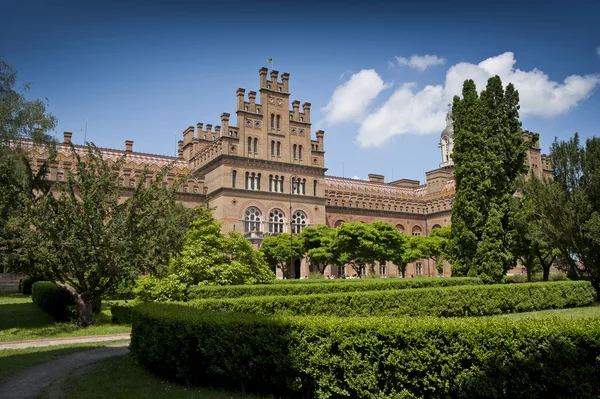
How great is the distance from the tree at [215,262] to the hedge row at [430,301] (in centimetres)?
480

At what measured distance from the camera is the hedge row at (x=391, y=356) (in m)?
6.43

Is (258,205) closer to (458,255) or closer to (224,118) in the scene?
(224,118)

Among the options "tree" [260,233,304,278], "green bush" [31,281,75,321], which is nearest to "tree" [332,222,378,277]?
"tree" [260,233,304,278]

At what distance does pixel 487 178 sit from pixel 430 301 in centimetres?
1075

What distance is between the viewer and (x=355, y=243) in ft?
145

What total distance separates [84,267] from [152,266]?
7.76ft

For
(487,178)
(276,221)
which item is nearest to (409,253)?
(276,221)

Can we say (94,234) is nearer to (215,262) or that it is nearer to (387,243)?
(215,262)

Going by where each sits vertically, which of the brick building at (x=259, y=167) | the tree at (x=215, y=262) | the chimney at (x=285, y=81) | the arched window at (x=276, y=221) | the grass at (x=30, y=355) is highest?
the chimney at (x=285, y=81)

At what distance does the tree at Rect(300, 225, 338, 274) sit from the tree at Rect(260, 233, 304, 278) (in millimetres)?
746

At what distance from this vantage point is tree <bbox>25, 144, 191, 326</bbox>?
1625 cm

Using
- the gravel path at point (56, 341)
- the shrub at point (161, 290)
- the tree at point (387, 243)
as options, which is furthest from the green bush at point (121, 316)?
the tree at point (387, 243)

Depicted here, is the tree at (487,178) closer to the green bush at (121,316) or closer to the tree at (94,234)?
the tree at (94,234)

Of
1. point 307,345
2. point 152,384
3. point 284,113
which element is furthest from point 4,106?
point 284,113
